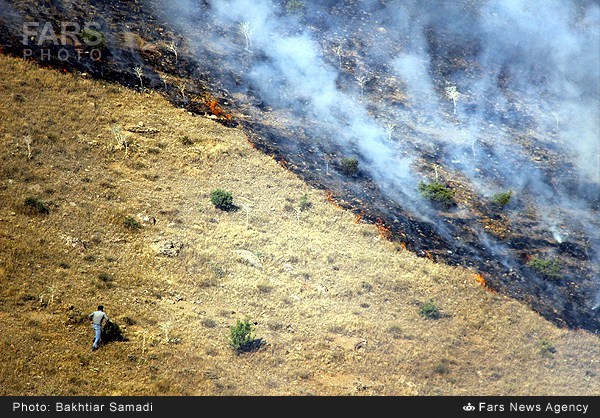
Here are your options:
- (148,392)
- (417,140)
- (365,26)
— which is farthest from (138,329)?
(365,26)

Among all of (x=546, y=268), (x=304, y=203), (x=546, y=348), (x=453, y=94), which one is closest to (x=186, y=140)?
(x=304, y=203)

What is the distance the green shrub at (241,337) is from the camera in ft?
64.3

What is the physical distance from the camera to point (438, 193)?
30828 millimetres

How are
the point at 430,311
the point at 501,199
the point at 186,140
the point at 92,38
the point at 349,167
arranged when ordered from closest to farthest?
the point at 430,311 → the point at 186,140 → the point at 349,167 → the point at 501,199 → the point at 92,38

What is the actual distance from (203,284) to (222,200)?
518cm

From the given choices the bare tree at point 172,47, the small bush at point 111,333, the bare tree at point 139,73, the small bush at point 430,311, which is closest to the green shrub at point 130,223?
the small bush at point 111,333

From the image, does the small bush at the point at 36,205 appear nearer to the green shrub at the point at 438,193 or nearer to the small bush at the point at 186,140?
the small bush at the point at 186,140

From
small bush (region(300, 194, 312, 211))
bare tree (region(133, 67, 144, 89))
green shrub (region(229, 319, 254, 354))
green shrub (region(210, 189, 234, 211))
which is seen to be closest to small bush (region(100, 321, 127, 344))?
green shrub (region(229, 319, 254, 354))

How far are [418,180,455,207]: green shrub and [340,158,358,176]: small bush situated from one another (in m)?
3.39

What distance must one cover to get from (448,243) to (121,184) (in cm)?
1462

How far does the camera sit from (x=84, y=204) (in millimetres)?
24031

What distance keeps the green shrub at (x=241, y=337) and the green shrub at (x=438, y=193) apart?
14256 mm

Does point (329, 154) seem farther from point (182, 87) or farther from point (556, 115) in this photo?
point (556, 115)
